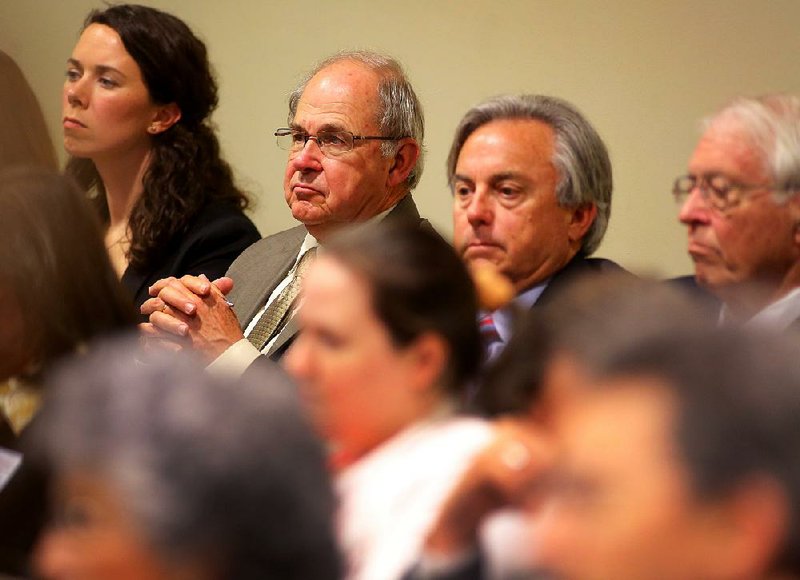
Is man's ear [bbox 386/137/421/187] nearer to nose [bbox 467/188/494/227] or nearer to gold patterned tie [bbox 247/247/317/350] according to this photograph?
gold patterned tie [bbox 247/247/317/350]

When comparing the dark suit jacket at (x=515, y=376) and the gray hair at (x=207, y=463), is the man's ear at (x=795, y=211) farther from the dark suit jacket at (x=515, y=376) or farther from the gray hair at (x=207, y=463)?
the gray hair at (x=207, y=463)

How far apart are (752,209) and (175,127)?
5.65 ft

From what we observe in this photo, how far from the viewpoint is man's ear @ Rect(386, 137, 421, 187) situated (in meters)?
2.85

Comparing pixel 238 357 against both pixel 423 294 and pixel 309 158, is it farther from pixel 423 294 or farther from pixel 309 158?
pixel 423 294

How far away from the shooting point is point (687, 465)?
38.9 inches

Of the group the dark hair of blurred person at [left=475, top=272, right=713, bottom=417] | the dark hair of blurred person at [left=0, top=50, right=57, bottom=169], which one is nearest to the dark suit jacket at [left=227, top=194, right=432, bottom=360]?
the dark hair of blurred person at [left=0, top=50, right=57, bottom=169]

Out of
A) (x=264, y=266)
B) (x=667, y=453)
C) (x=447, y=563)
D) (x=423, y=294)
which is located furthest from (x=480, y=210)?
(x=667, y=453)

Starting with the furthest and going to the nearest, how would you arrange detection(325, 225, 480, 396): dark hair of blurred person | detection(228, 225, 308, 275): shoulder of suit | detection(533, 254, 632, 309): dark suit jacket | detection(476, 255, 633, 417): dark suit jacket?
detection(228, 225, 308, 275): shoulder of suit → detection(533, 254, 632, 309): dark suit jacket → detection(325, 225, 480, 396): dark hair of blurred person → detection(476, 255, 633, 417): dark suit jacket

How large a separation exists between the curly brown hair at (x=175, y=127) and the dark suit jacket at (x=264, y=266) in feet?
0.91

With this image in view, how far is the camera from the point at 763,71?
130 inches

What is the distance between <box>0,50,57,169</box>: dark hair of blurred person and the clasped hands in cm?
130

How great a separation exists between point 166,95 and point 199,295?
3.26 feet

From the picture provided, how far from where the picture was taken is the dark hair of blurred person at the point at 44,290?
5.98 feet

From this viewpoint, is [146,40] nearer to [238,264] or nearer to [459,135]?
[238,264]
